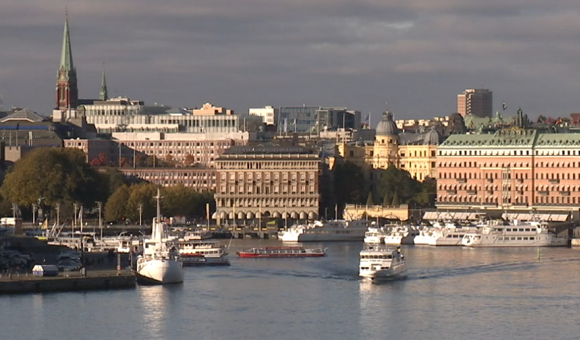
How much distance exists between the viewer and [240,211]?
12138 cm

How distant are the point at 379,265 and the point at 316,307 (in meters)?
9.41

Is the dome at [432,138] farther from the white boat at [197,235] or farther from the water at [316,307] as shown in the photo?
the water at [316,307]

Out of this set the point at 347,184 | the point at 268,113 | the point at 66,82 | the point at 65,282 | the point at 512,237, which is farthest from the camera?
→ the point at 268,113

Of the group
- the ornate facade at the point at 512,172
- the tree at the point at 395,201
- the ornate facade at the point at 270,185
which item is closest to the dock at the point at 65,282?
the ornate facade at the point at 512,172

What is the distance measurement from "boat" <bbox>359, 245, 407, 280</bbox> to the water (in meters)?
0.53

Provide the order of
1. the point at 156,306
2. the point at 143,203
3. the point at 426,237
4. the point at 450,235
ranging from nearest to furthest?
the point at 156,306 < the point at 450,235 < the point at 426,237 < the point at 143,203

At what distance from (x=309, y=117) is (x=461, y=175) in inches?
2765

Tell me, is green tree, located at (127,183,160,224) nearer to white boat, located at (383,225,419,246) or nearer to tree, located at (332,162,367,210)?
white boat, located at (383,225,419,246)

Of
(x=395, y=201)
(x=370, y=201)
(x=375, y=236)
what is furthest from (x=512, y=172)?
(x=375, y=236)

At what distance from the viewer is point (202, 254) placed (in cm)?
8050

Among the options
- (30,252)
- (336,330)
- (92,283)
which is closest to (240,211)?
(30,252)

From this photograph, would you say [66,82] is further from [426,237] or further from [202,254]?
[202,254]

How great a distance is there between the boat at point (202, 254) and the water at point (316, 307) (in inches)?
59.7

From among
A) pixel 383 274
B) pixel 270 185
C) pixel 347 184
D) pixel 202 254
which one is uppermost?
pixel 347 184
